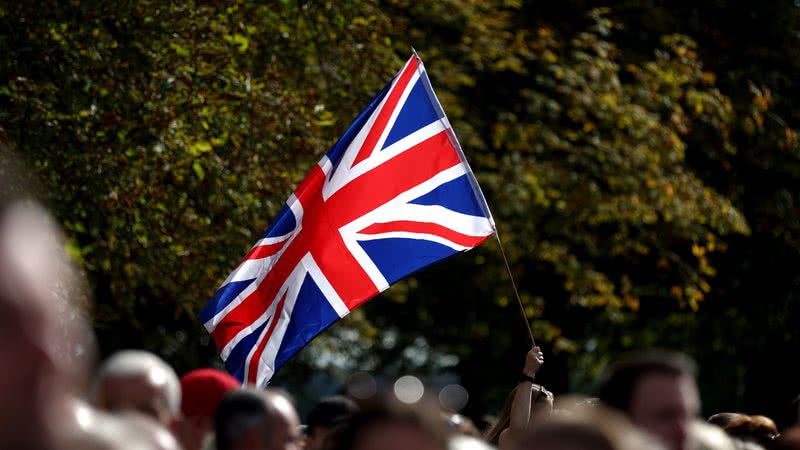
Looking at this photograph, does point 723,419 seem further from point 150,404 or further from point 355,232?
point 150,404

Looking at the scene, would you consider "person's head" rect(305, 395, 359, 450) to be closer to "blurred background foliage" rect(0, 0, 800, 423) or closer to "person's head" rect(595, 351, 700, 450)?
"person's head" rect(595, 351, 700, 450)

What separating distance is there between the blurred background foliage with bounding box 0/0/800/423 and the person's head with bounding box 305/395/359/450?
2989mm

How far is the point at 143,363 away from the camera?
400 cm

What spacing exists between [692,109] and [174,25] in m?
8.29

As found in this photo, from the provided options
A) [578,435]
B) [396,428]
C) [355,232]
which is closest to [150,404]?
[396,428]

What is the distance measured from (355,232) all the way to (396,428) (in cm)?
583

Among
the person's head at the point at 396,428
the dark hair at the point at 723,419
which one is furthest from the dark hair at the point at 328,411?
the person's head at the point at 396,428

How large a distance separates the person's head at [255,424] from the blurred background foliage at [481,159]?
4902 millimetres

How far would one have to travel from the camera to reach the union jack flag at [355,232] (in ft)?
24.8

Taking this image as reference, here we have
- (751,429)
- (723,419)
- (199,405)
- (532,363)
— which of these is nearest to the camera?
(199,405)

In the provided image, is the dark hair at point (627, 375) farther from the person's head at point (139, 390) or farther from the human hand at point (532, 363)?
the human hand at point (532, 363)

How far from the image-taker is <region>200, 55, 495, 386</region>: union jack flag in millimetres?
7559

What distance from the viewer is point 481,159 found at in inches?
663

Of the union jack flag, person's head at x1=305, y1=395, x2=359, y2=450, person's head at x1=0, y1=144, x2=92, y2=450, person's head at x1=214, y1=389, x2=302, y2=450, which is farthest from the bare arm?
person's head at x1=0, y1=144, x2=92, y2=450
